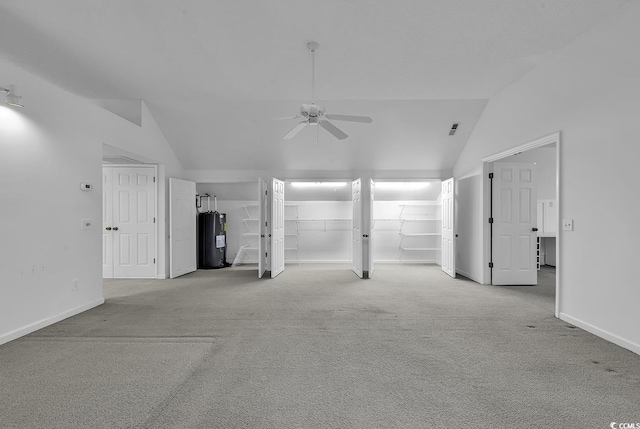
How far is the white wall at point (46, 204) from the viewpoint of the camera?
3.42 m

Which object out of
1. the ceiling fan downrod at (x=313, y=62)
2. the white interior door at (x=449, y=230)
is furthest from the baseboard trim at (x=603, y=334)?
the ceiling fan downrod at (x=313, y=62)

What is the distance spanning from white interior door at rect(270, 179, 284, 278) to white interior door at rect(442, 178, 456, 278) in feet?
12.1

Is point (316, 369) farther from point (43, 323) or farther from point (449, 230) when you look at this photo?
point (449, 230)

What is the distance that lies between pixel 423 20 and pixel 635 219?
2807 millimetres

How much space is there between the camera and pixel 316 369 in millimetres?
2730

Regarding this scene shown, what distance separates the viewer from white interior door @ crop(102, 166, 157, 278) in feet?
21.8

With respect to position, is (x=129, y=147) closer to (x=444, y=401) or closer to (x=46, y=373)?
(x=46, y=373)

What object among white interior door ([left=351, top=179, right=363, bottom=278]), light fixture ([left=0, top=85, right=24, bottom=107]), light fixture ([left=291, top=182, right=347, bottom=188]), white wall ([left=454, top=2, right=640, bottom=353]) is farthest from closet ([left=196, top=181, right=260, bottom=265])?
white wall ([left=454, top=2, right=640, bottom=353])

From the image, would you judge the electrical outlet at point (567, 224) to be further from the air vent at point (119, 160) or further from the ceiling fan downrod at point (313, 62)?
the air vent at point (119, 160)

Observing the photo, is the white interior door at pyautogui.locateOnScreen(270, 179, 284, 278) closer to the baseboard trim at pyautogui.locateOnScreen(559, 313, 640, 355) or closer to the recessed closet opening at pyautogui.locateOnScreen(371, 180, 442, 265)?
the recessed closet opening at pyautogui.locateOnScreen(371, 180, 442, 265)

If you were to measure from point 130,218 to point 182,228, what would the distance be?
1.00 metres

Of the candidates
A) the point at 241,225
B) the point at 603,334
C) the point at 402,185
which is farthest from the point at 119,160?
the point at 603,334

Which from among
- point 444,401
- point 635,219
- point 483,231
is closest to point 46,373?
point 444,401

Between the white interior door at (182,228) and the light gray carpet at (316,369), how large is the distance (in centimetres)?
210
